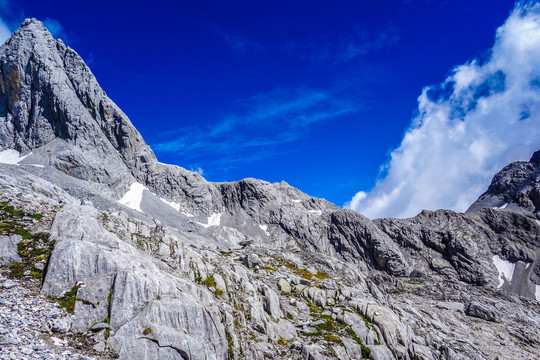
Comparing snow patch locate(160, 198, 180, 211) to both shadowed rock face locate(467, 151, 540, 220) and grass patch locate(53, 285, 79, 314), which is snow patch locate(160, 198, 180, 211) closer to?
grass patch locate(53, 285, 79, 314)

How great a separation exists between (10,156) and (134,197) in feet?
164

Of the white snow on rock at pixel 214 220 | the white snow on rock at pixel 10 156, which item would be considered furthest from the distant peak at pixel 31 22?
the white snow on rock at pixel 214 220

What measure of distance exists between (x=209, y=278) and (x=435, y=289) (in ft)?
288

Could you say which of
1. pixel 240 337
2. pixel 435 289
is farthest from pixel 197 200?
pixel 240 337

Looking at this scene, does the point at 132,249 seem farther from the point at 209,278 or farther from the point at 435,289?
the point at 435,289

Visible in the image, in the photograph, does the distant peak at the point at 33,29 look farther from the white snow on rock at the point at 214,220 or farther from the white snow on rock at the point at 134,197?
the white snow on rock at the point at 214,220

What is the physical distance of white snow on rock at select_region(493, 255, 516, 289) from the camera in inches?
4937

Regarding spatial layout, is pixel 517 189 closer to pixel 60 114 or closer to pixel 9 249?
pixel 9 249

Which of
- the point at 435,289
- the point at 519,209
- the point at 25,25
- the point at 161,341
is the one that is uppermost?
the point at 519,209

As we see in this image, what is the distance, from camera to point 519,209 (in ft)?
531

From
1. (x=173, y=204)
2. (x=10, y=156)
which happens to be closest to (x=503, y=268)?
(x=173, y=204)

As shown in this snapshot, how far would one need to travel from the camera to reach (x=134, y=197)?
428 feet

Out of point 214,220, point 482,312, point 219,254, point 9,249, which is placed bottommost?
point 9,249

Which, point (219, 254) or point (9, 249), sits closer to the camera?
point (9, 249)
